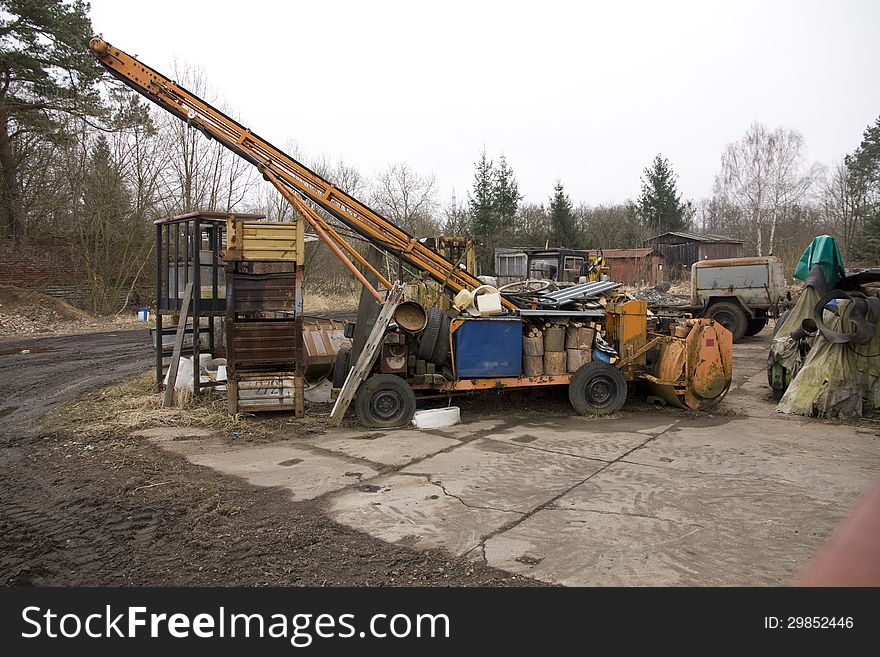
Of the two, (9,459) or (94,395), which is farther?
(94,395)

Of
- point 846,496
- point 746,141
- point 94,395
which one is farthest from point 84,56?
point 746,141

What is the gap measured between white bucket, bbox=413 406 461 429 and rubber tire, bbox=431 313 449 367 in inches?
27.1

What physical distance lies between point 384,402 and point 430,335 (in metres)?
1.04

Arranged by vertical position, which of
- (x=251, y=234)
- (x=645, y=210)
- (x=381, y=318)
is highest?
(x=645, y=210)

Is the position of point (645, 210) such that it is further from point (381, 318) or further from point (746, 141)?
point (381, 318)

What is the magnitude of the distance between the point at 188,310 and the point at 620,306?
250 inches

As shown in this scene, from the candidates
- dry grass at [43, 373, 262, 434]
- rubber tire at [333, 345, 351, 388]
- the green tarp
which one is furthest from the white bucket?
the green tarp

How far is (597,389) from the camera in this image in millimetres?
8680

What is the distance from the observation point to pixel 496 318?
8.26 m

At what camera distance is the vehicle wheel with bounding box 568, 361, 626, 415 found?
337 inches

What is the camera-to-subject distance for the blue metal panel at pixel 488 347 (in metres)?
8.19

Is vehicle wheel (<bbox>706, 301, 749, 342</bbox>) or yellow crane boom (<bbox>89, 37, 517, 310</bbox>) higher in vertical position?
yellow crane boom (<bbox>89, 37, 517, 310</bbox>)

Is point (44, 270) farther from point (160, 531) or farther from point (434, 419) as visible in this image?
point (160, 531)

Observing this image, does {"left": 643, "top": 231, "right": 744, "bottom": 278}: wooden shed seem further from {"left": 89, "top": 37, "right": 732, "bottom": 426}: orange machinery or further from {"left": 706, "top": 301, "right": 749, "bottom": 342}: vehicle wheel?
{"left": 89, "top": 37, "right": 732, "bottom": 426}: orange machinery
